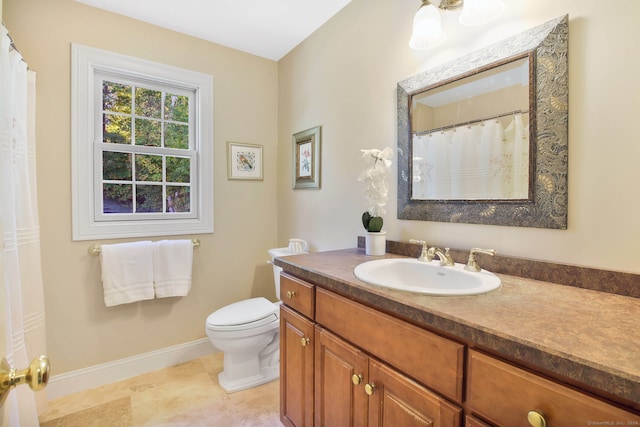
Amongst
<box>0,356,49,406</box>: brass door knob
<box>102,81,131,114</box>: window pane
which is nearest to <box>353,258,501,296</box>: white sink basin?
<box>0,356,49,406</box>: brass door knob

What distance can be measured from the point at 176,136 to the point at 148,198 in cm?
51

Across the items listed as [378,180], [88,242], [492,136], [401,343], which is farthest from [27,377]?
[88,242]

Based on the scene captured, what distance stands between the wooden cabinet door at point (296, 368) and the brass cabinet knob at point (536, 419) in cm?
79

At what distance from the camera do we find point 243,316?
6.18 ft

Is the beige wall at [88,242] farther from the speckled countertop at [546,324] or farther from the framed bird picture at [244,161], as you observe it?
the speckled countertop at [546,324]

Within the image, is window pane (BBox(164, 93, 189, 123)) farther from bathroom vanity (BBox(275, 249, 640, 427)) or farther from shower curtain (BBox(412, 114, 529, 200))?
shower curtain (BBox(412, 114, 529, 200))

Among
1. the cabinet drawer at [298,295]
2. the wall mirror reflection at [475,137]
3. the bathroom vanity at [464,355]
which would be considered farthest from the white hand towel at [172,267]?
the wall mirror reflection at [475,137]

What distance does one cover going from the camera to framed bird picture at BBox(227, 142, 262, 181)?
2.42m

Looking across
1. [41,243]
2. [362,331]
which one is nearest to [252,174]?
[41,243]

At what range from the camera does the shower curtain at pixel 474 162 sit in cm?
114

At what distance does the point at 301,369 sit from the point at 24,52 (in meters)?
2.31

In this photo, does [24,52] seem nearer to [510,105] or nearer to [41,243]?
[41,243]

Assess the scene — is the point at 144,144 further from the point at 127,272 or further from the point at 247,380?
the point at 247,380

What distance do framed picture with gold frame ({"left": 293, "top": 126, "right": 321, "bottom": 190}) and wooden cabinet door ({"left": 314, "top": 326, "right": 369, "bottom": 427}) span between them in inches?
47.5
